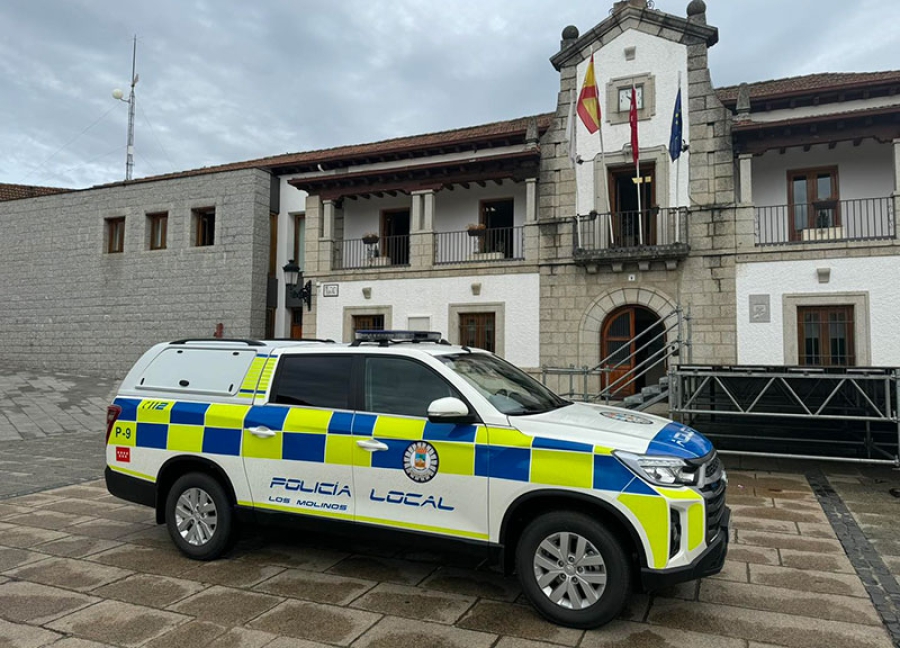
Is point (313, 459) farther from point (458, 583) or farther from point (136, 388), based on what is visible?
point (136, 388)

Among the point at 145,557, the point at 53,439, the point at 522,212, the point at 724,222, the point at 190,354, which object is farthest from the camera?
the point at 522,212

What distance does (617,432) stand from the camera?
381cm

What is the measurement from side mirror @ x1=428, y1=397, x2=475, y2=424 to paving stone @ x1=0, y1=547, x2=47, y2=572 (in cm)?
356

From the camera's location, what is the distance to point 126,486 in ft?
17.2

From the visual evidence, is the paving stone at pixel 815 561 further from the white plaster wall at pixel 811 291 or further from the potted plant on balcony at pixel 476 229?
the potted plant on balcony at pixel 476 229

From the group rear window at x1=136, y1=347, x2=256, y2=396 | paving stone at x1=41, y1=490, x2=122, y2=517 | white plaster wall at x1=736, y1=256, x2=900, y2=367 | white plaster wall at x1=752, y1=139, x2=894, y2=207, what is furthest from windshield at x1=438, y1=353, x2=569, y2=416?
white plaster wall at x1=752, y1=139, x2=894, y2=207

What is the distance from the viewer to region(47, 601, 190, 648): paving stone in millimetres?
3562

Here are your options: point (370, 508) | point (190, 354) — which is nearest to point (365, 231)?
point (190, 354)

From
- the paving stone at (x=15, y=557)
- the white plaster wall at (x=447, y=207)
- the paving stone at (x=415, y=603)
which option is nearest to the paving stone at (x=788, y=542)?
the paving stone at (x=415, y=603)

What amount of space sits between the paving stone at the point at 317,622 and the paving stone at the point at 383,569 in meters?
0.58

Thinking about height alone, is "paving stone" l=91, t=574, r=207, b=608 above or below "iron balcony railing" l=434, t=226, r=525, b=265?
below

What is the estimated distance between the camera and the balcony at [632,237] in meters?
13.4

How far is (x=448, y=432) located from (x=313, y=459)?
3.66ft

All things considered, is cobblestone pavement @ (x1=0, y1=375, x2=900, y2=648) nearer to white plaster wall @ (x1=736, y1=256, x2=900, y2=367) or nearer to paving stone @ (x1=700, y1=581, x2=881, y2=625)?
paving stone @ (x1=700, y1=581, x2=881, y2=625)
